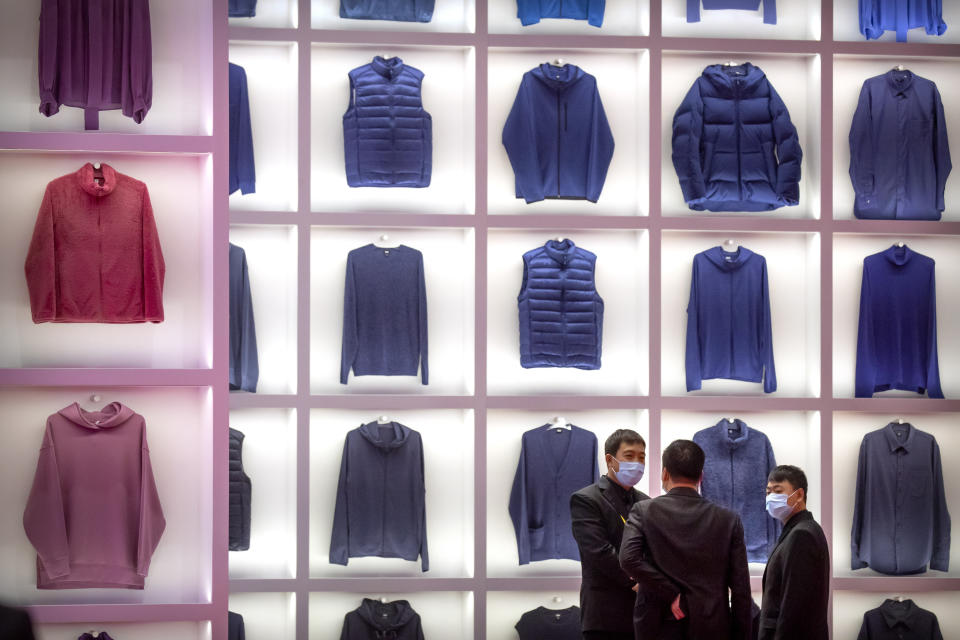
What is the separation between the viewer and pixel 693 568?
391cm

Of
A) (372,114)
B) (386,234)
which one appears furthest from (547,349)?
(372,114)

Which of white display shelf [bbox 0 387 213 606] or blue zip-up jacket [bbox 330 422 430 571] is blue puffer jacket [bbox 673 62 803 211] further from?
white display shelf [bbox 0 387 213 606]

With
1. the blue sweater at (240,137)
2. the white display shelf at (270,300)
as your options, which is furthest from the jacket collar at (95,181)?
the white display shelf at (270,300)

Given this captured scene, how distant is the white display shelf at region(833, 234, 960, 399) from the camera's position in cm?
647

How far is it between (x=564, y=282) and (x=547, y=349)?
396 mm

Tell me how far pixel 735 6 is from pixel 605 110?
0.96 meters

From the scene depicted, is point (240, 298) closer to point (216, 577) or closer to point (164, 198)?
point (164, 198)

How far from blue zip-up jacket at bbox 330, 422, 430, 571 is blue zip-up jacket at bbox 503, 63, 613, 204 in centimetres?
166

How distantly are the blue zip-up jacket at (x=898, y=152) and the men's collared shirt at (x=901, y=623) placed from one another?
2.28m

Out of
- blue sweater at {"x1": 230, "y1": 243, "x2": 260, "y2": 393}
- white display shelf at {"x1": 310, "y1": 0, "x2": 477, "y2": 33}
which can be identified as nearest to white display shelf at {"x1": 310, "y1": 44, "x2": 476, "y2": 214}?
white display shelf at {"x1": 310, "y1": 0, "x2": 477, "y2": 33}

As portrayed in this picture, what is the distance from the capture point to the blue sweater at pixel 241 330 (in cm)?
600

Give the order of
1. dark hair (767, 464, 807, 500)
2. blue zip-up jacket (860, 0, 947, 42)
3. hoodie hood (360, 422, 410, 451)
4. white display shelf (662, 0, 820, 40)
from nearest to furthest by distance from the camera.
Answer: dark hair (767, 464, 807, 500)
hoodie hood (360, 422, 410, 451)
blue zip-up jacket (860, 0, 947, 42)
white display shelf (662, 0, 820, 40)

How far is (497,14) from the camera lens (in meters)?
6.46

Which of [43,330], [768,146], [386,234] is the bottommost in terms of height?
[43,330]
